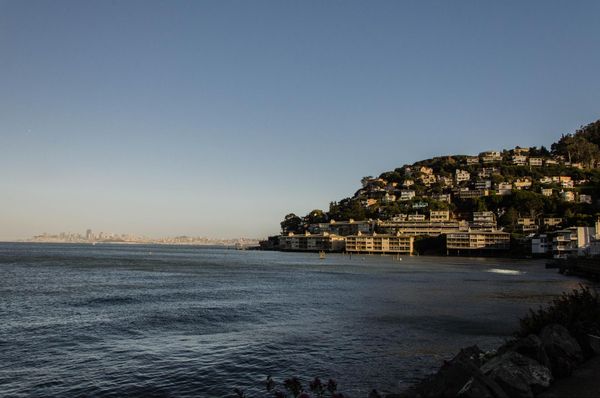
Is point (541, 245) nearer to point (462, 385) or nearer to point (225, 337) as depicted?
point (225, 337)

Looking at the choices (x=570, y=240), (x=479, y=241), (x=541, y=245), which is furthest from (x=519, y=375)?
(x=479, y=241)

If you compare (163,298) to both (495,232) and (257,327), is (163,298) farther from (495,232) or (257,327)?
(495,232)

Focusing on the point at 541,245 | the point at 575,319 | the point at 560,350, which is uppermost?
the point at 575,319

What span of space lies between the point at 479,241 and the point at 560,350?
171m

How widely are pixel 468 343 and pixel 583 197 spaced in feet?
645

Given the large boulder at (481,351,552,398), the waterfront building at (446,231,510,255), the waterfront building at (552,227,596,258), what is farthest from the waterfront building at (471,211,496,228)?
the large boulder at (481,351,552,398)

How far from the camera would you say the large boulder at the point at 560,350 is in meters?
12.4

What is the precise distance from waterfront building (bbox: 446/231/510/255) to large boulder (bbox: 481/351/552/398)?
17071 centimetres

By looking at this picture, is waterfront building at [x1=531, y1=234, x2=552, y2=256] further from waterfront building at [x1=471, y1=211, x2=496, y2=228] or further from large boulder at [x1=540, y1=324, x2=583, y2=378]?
large boulder at [x1=540, y1=324, x2=583, y2=378]

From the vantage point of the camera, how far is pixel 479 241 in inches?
6796

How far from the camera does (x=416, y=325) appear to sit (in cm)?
2922

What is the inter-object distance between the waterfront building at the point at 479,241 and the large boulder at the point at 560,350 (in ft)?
551

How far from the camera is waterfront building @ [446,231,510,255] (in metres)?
170

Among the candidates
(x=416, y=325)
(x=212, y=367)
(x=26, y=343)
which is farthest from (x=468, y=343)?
(x=26, y=343)
